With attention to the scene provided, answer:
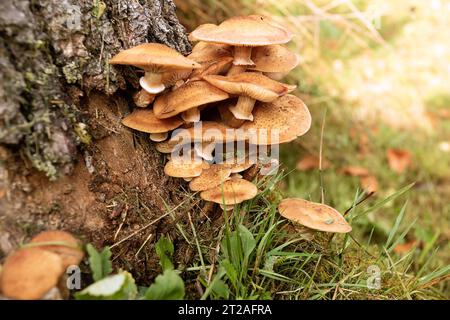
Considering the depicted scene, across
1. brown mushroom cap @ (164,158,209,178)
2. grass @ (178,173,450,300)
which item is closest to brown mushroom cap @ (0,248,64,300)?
grass @ (178,173,450,300)

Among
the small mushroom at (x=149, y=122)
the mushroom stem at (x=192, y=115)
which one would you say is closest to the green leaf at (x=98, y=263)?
the small mushroom at (x=149, y=122)

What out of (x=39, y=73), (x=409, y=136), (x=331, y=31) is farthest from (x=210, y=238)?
(x=331, y=31)

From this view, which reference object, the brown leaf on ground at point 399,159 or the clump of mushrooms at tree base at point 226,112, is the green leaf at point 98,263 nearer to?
the clump of mushrooms at tree base at point 226,112

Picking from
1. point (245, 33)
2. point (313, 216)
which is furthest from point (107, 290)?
point (245, 33)

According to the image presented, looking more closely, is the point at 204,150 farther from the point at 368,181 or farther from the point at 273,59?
the point at 368,181

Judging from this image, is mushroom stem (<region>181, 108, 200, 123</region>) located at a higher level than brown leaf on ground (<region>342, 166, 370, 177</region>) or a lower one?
higher

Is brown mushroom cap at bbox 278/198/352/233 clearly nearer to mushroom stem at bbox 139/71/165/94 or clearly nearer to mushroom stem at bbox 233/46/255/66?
→ mushroom stem at bbox 233/46/255/66
